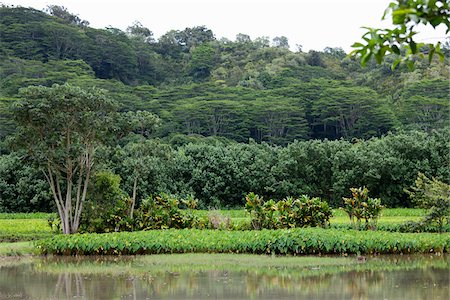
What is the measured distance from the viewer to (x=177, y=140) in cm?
4988

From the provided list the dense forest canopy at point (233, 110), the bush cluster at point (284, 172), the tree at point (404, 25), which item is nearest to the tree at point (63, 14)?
the dense forest canopy at point (233, 110)

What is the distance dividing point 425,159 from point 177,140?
2079 centimetres

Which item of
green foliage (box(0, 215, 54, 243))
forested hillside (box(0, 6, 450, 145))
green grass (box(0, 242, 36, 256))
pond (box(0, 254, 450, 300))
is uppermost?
forested hillside (box(0, 6, 450, 145))

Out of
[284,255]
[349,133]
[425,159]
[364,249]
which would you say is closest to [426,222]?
[364,249]

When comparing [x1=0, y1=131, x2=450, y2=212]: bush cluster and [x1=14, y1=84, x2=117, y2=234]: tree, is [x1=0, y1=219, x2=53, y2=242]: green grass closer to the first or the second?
[x1=14, y1=84, x2=117, y2=234]: tree

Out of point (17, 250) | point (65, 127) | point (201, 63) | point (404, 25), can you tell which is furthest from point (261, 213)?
point (201, 63)

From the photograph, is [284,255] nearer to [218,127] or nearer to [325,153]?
[325,153]

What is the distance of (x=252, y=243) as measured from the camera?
1717cm

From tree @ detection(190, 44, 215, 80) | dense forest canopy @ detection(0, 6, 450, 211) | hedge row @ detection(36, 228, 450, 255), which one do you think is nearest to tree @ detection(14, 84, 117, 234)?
dense forest canopy @ detection(0, 6, 450, 211)

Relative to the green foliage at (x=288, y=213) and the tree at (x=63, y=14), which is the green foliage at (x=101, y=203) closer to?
the green foliage at (x=288, y=213)

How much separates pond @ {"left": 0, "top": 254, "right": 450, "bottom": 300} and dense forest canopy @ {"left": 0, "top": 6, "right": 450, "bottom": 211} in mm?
6485

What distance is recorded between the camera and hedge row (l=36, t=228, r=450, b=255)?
1672 cm

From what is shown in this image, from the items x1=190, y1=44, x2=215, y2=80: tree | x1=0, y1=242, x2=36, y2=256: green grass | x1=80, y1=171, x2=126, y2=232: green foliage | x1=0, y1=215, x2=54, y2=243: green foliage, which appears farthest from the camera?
x1=190, y1=44, x2=215, y2=80: tree

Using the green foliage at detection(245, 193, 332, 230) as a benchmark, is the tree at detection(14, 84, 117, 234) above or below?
above
